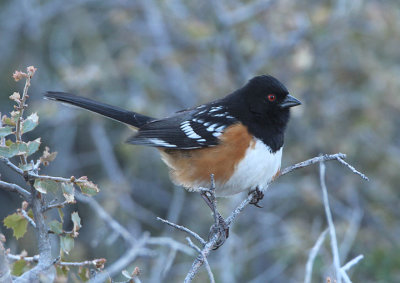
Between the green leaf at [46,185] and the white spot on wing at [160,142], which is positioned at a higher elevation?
the white spot on wing at [160,142]

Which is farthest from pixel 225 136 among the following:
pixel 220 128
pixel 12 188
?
pixel 12 188

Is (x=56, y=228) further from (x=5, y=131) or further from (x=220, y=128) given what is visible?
(x=220, y=128)

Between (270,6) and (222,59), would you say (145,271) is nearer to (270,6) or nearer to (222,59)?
(222,59)

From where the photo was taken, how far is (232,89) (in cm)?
399

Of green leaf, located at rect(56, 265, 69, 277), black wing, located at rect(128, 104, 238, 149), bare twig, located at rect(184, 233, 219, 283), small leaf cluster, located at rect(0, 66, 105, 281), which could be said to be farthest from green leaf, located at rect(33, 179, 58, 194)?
black wing, located at rect(128, 104, 238, 149)

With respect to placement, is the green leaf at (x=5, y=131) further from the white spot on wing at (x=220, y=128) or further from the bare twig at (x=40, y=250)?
the white spot on wing at (x=220, y=128)

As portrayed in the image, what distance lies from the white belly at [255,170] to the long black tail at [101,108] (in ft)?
2.36

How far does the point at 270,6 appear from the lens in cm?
384

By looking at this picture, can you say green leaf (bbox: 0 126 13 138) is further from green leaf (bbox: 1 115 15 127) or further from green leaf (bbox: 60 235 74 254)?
green leaf (bbox: 60 235 74 254)

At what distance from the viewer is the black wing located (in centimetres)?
266

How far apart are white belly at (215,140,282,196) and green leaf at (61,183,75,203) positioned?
1144mm

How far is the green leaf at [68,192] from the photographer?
4.58 feet

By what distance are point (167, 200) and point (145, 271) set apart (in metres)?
1.05

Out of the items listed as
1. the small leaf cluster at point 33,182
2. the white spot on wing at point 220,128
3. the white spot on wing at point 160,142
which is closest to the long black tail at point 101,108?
the white spot on wing at point 160,142
